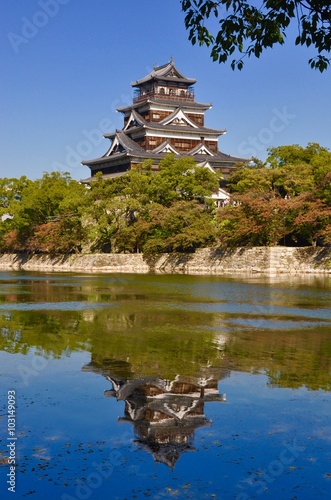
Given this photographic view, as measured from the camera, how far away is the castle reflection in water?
20.4 feet

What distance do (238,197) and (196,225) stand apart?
4.16m

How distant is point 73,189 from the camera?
53.4 metres

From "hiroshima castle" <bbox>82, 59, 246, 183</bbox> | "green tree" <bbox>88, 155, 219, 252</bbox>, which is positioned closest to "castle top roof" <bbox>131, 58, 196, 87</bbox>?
"hiroshima castle" <bbox>82, 59, 246, 183</bbox>

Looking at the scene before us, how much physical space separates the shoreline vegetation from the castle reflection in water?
3065 centimetres

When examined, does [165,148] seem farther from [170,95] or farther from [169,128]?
[170,95]

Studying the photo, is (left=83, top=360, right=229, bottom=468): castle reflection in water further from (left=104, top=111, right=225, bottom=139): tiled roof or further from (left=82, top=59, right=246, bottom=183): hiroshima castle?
(left=104, top=111, right=225, bottom=139): tiled roof

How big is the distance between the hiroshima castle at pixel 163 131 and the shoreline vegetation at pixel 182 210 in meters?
5.95

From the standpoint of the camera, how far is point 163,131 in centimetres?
6075

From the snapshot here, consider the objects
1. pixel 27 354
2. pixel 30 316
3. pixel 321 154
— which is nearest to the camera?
pixel 27 354

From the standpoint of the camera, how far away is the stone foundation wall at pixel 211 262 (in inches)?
1577

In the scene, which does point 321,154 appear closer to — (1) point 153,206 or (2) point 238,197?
(2) point 238,197

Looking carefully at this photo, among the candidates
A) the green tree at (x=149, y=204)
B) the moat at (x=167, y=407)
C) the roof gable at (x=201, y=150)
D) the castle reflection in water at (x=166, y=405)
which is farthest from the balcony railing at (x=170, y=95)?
the castle reflection in water at (x=166, y=405)

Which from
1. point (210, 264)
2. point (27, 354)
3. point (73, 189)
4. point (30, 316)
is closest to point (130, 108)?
point (73, 189)

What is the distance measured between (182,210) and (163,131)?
60.9 ft
